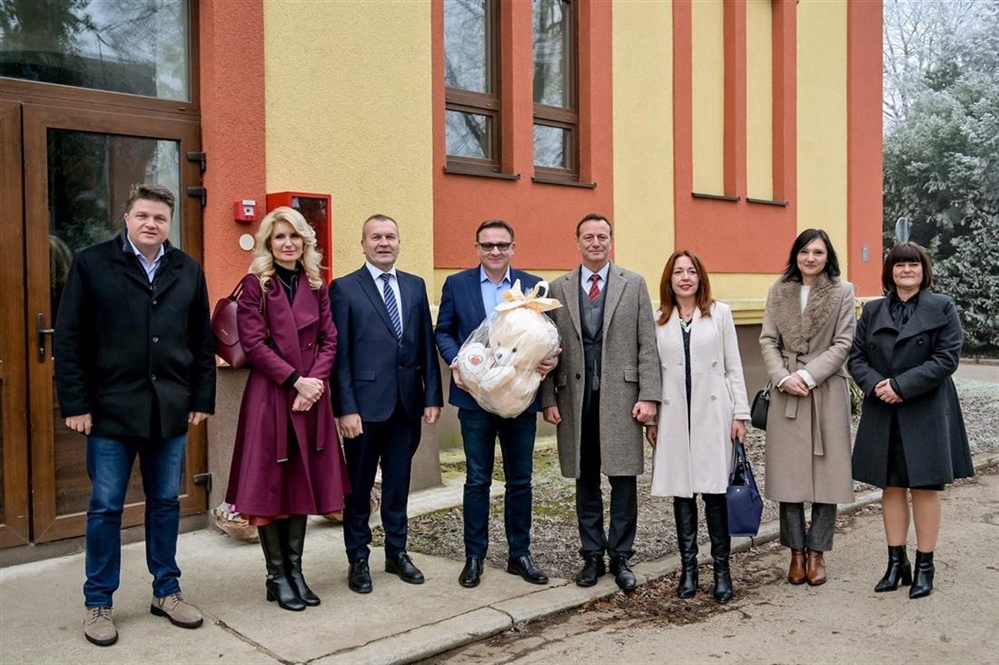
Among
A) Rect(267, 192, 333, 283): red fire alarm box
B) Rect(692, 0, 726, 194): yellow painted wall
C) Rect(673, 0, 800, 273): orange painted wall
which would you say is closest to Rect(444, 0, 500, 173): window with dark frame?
Rect(267, 192, 333, 283): red fire alarm box

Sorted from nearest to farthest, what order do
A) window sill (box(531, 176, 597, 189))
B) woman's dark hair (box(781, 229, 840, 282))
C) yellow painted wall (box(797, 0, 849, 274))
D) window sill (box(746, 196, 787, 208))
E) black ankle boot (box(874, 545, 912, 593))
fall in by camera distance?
1. black ankle boot (box(874, 545, 912, 593))
2. woman's dark hair (box(781, 229, 840, 282))
3. window sill (box(531, 176, 597, 189))
4. window sill (box(746, 196, 787, 208))
5. yellow painted wall (box(797, 0, 849, 274))

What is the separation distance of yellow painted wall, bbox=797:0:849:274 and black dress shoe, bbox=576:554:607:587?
28.7 ft

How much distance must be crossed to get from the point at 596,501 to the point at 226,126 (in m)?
3.55

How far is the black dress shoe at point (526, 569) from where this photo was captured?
5617mm

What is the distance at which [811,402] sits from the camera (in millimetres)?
5730

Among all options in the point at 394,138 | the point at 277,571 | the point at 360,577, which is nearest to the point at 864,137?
the point at 394,138

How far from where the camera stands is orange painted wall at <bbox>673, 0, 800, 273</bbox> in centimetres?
1135

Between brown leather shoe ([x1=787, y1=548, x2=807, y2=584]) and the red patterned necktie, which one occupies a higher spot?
the red patterned necktie

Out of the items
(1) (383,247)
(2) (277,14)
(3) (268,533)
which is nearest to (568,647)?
(3) (268,533)

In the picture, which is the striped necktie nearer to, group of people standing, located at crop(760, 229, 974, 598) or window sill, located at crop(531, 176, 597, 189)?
group of people standing, located at crop(760, 229, 974, 598)

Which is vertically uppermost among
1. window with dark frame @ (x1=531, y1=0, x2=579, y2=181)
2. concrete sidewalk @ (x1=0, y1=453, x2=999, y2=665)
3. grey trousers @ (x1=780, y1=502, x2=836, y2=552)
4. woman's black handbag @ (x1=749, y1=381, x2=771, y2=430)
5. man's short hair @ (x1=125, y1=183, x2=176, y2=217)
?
window with dark frame @ (x1=531, y1=0, x2=579, y2=181)

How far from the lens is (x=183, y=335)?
484 cm

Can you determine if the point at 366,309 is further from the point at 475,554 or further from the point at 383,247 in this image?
the point at 475,554

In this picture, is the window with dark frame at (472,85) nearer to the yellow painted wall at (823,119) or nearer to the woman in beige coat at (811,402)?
the woman in beige coat at (811,402)
